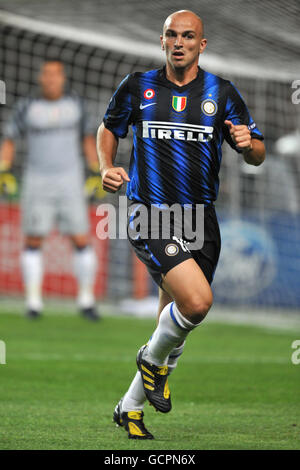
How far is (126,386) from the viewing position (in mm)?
→ 6199

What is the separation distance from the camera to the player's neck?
4.56 m

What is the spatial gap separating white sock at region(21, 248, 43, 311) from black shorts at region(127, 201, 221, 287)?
6450 mm

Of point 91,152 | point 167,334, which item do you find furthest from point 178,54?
point 91,152

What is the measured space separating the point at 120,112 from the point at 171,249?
0.84 metres

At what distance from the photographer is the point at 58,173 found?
452 inches

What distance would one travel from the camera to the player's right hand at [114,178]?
4.25 meters

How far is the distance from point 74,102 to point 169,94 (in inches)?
271

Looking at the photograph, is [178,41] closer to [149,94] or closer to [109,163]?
[149,94]

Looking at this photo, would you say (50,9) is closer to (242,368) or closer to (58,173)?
(58,173)

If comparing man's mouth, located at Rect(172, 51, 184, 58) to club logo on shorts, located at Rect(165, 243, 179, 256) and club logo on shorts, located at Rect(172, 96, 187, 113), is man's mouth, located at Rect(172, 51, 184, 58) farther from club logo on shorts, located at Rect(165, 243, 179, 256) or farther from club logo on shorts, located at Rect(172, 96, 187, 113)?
club logo on shorts, located at Rect(165, 243, 179, 256)

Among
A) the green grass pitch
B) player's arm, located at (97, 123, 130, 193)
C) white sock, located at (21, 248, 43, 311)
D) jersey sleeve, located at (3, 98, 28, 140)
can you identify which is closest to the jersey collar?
player's arm, located at (97, 123, 130, 193)

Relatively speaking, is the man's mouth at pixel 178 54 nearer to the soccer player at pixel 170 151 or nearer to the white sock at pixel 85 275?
the soccer player at pixel 170 151

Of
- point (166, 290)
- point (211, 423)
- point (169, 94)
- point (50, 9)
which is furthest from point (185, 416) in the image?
point (50, 9)

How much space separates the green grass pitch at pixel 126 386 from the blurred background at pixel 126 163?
218 cm
